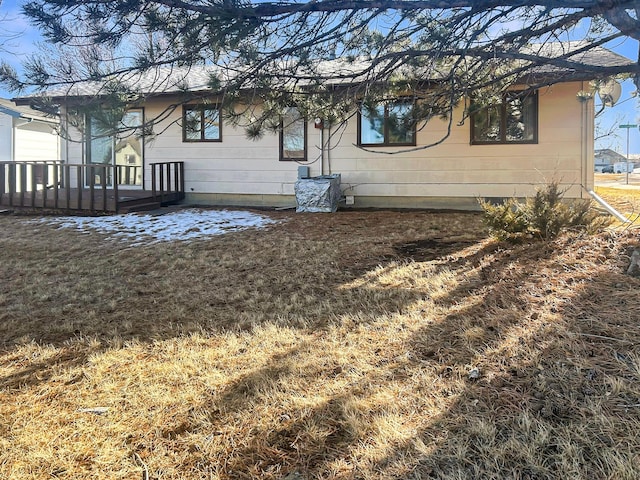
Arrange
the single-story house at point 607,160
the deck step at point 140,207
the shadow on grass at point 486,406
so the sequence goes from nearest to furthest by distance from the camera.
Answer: the shadow on grass at point 486,406, the deck step at point 140,207, the single-story house at point 607,160

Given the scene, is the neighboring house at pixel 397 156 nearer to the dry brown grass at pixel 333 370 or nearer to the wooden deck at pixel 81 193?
the wooden deck at pixel 81 193

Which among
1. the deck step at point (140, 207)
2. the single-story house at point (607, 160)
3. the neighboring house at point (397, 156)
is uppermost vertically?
the single-story house at point (607, 160)

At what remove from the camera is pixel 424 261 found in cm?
502

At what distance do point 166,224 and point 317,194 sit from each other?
2.96 metres

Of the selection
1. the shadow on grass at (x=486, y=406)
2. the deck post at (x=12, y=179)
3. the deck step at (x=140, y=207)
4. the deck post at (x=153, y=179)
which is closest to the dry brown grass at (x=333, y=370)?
the shadow on grass at (x=486, y=406)

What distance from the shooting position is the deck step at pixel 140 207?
29.6 feet

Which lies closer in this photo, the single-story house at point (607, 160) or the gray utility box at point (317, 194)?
the gray utility box at point (317, 194)

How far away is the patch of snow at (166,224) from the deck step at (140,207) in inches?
7.8

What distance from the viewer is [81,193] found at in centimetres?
902

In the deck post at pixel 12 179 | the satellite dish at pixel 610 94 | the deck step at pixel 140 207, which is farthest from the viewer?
the deck post at pixel 12 179

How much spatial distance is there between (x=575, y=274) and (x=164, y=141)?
953 centimetres

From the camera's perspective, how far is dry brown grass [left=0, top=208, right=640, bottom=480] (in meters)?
1.77

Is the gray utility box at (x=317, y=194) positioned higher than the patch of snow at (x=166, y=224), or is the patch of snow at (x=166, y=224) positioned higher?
the gray utility box at (x=317, y=194)

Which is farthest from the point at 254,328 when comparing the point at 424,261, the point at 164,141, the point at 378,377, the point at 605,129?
the point at 605,129
